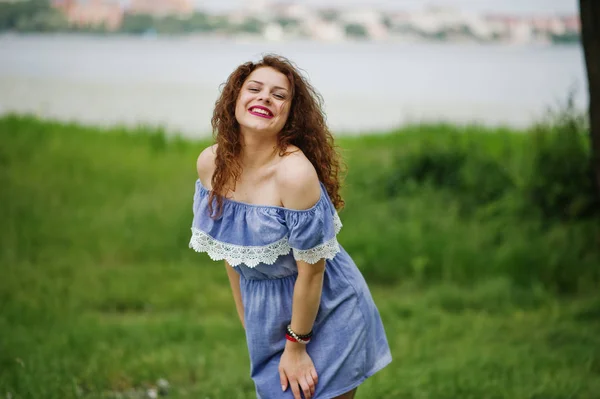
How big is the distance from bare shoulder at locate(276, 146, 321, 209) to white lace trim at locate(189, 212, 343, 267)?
136 mm

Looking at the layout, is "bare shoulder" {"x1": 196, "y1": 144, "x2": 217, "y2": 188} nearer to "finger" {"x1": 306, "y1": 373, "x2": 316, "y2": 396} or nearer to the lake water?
"finger" {"x1": 306, "y1": 373, "x2": 316, "y2": 396}

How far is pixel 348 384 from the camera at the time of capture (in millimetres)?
2564

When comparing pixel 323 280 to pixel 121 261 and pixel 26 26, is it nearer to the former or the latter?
pixel 121 261

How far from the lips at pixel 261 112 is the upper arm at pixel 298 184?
0.62 ft

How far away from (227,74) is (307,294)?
6.54m

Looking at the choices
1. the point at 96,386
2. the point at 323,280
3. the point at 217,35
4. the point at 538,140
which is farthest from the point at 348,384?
the point at 217,35

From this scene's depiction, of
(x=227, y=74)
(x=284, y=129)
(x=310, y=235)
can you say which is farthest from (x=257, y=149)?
(x=227, y=74)

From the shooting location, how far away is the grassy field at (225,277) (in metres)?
4.29

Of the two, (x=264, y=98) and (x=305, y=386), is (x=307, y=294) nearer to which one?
(x=305, y=386)

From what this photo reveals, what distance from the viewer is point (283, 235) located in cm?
246

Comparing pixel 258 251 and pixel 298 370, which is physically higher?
pixel 258 251

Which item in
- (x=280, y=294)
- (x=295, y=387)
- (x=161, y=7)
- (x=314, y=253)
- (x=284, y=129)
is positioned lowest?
(x=295, y=387)

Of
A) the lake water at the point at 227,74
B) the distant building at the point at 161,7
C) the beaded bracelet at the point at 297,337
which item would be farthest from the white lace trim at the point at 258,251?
the distant building at the point at 161,7

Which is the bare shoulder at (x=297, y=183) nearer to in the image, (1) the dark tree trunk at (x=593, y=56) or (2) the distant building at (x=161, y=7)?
(1) the dark tree trunk at (x=593, y=56)
